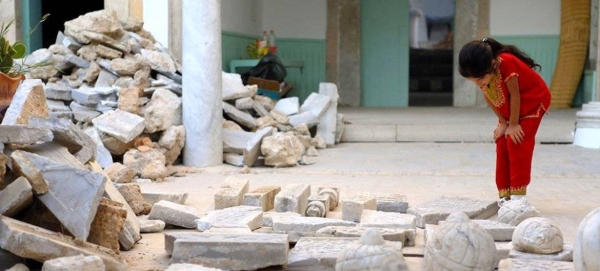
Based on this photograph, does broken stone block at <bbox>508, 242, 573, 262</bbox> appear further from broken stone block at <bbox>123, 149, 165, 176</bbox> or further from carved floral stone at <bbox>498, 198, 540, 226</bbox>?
broken stone block at <bbox>123, 149, 165, 176</bbox>

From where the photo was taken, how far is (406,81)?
15.6 meters

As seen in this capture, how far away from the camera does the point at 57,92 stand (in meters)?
9.48

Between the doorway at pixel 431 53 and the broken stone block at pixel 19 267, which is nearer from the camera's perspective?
the broken stone block at pixel 19 267

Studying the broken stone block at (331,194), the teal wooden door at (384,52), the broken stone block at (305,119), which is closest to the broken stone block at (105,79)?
the broken stone block at (305,119)

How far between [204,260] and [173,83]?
5.41 meters

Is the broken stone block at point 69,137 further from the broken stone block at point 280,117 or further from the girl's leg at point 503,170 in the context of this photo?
the broken stone block at point 280,117

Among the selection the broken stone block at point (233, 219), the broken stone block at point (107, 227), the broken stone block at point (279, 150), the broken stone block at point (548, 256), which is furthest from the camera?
the broken stone block at point (279, 150)

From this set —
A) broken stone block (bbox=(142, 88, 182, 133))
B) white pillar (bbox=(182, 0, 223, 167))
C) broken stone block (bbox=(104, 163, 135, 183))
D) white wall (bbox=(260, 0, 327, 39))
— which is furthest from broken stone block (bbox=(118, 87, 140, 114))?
white wall (bbox=(260, 0, 327, 39))

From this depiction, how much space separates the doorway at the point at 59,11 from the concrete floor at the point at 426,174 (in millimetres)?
6686

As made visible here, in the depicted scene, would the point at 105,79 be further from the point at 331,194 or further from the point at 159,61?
the point at 331,194

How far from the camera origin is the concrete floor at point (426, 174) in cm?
658

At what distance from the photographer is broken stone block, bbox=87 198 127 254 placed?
4812mm

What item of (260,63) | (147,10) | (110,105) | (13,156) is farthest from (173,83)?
(13,156)

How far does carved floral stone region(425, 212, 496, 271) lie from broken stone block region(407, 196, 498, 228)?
1.73 meters
